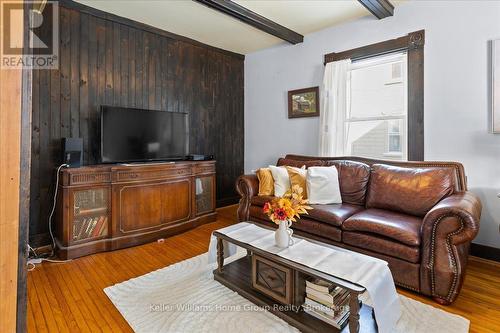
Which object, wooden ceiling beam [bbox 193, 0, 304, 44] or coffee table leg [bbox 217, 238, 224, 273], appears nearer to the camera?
coffee table leg [bbox 217, 238, 224, 273]

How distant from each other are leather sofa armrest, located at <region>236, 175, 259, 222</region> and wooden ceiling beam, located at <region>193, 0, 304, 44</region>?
1.91 m

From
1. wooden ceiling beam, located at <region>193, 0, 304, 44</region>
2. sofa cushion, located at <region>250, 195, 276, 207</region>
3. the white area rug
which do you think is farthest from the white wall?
sofa cushion, located at <region>250, 195, 276, 207</region>

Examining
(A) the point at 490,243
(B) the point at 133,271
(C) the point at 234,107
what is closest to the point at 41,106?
(B) the point at 133,271

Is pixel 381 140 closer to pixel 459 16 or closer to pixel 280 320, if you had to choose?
pixel 459 16

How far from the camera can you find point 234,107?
15.7 ft

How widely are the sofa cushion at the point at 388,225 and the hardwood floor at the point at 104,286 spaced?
44cm

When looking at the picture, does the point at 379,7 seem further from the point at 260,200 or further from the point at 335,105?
the point at 260,200

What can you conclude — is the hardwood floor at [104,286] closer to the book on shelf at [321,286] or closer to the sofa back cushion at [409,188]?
the sofa back cushion at [409,188]

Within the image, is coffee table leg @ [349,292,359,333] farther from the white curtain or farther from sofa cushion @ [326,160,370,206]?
the white curtain

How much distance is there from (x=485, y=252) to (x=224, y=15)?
3.84m

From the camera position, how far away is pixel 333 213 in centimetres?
252

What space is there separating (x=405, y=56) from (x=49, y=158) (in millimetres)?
4129

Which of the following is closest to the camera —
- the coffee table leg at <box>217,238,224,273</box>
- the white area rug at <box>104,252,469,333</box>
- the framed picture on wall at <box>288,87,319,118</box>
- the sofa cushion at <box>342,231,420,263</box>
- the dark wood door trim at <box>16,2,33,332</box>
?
the dark wood door trim at <box>16,2,33,332</box>

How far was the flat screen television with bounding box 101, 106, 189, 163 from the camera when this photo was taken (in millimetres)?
3016
